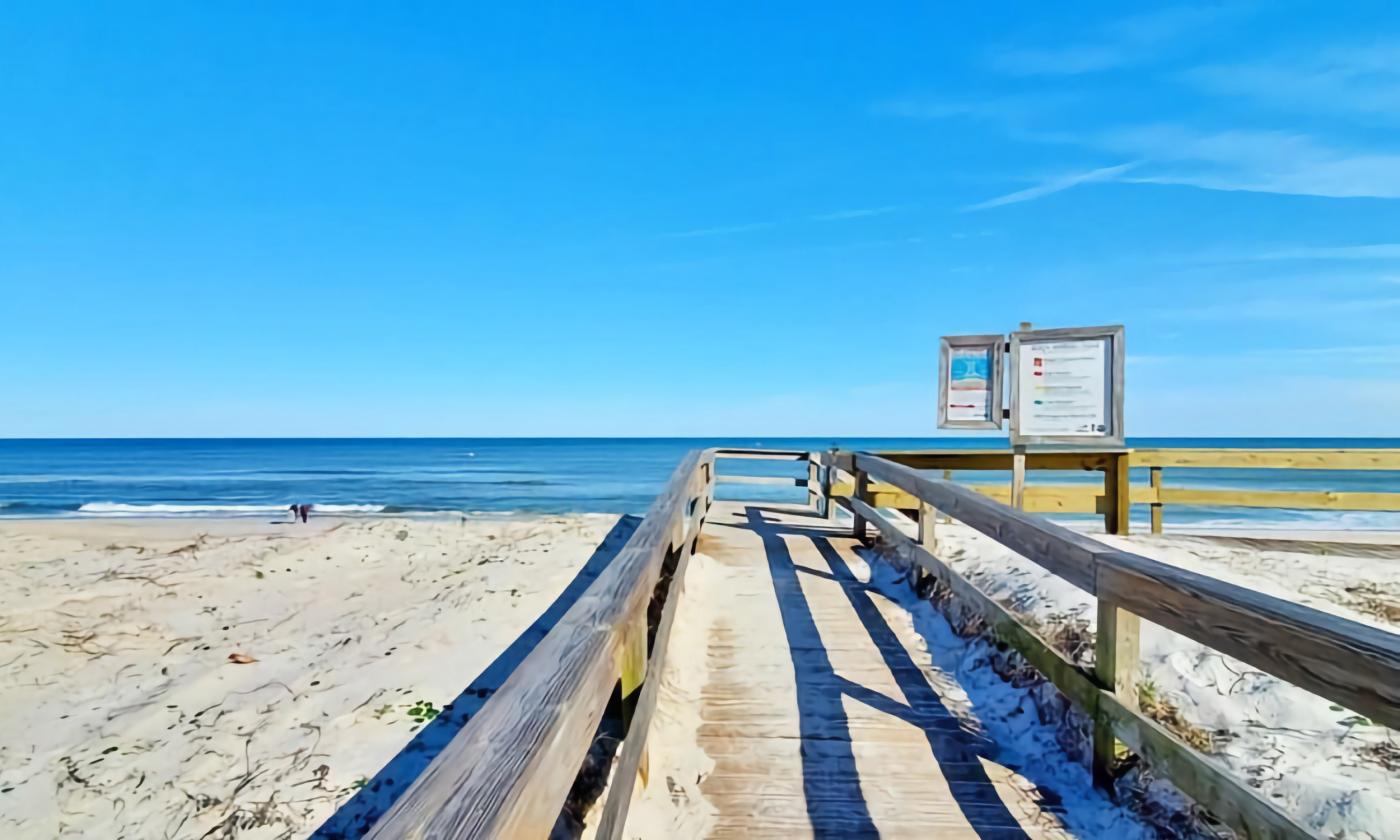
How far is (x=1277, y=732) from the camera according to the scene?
268cm

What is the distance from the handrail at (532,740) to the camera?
103cm

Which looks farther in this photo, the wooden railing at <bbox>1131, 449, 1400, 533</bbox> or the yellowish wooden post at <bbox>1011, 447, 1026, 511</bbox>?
the wooden railing at <bbox>1131, 449, 1400, 533</bbox>

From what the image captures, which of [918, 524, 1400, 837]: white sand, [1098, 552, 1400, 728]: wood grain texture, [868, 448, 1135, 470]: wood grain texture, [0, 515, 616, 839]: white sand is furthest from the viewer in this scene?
[868, 448, 1135, 470]: wood grain texture

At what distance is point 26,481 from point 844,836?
44648 millimetres

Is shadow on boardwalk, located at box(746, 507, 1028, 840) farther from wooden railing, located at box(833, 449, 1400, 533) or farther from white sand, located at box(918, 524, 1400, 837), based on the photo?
wooden railing, located at box(833, 449, 1400, 533)

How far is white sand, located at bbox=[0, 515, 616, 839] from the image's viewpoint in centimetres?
319

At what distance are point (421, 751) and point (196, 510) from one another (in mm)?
22130

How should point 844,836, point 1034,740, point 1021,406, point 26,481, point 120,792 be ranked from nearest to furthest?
point 844,836
point 1034,740
point 120,792
point 1021,406
point 26,481

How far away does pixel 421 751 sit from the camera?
11.3 feet

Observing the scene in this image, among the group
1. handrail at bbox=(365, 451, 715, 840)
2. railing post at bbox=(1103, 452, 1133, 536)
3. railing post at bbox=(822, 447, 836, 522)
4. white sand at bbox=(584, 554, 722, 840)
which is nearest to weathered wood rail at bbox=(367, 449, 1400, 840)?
handrail at bbox=(365, 451, 715, 840)

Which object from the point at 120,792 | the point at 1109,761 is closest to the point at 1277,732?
the point at 1109,761

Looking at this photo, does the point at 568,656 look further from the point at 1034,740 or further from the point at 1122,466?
the point at 1122,466

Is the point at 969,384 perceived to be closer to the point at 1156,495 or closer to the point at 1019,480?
the point at 1019,480

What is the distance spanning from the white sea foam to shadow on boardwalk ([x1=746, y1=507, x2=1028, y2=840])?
17.1 meters
